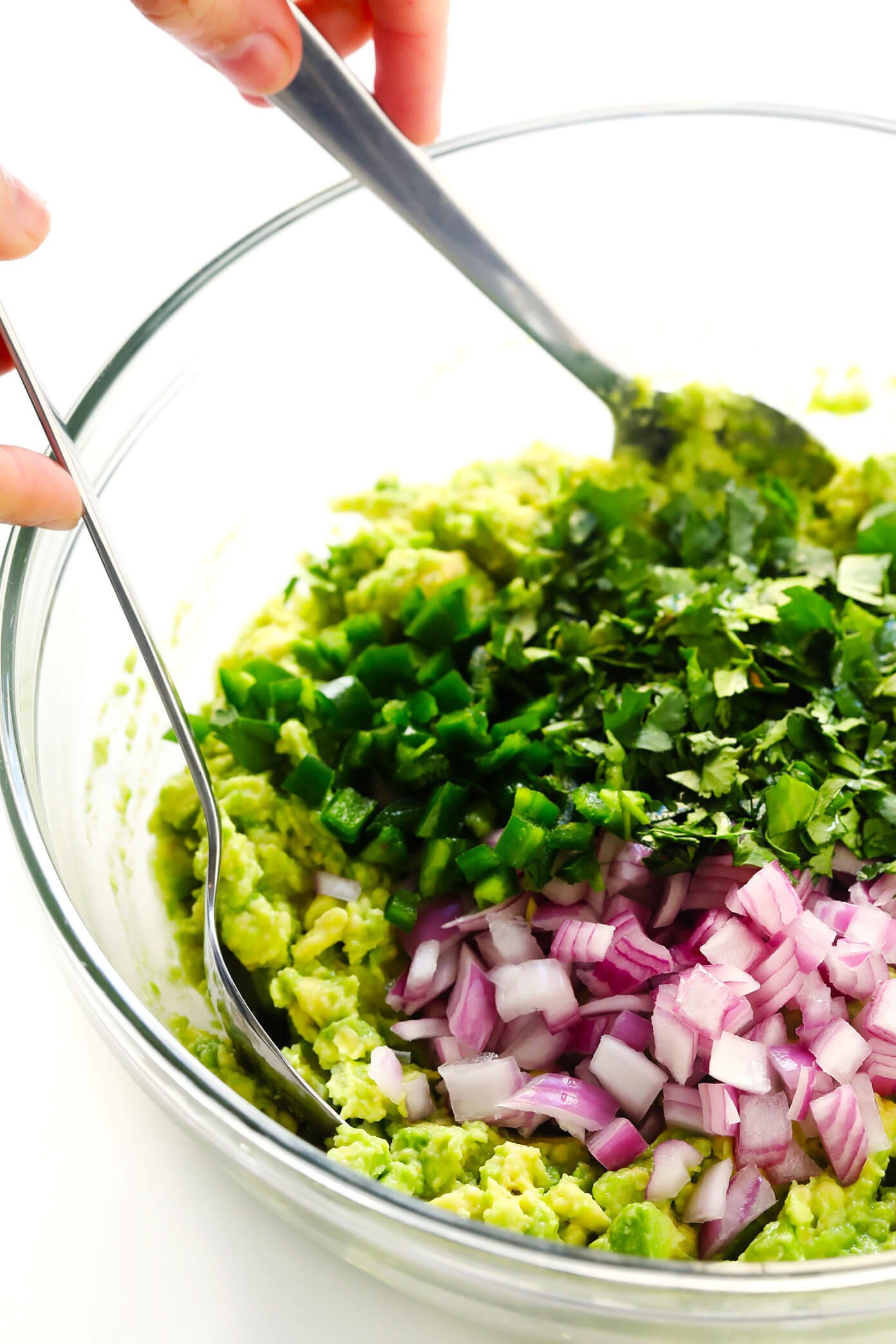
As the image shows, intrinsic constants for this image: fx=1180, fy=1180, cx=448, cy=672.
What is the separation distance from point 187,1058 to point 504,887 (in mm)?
481

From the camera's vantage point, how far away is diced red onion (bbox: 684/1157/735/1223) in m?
1.21

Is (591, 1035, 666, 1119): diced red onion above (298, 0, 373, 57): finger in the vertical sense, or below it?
below

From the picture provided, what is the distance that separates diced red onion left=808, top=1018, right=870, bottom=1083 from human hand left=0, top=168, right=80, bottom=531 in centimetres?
98

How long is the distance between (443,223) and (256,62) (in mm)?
404

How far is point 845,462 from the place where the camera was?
186cm

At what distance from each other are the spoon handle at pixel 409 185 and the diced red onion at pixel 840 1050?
1027 millimetres

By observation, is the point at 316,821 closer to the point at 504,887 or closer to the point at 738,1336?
the point at 504,887

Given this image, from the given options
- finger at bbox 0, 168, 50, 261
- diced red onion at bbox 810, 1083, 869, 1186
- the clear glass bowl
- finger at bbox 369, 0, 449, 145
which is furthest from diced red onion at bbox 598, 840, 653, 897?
finger at bbox 369, 0, 449, 145

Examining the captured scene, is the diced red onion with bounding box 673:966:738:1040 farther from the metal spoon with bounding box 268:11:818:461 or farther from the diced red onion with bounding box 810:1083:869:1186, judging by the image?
the metal spoon with bounding box 268:11:818:461

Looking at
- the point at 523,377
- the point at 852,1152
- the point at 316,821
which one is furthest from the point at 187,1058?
the point at 523,377

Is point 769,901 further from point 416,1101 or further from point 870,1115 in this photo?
point 416,1101

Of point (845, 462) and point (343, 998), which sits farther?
Answer: point (845, 462)

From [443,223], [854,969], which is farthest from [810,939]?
[443,223]

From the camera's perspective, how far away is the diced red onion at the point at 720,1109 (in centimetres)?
124
